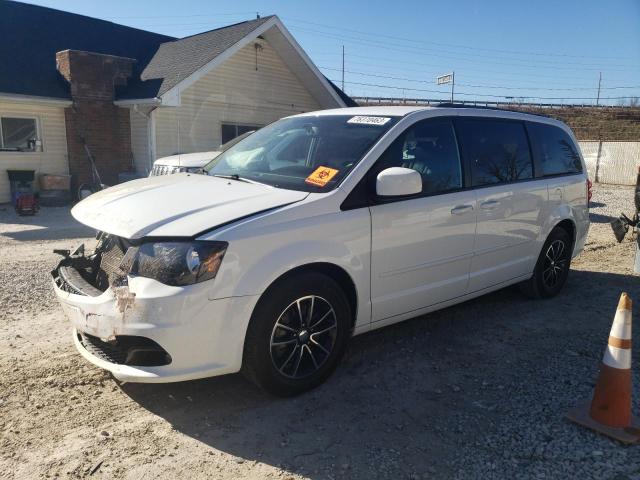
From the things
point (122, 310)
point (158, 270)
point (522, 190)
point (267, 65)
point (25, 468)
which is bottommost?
point (25, 468)

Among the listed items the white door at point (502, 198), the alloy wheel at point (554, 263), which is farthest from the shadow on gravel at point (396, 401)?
the alloy wheel at point (554, 263)

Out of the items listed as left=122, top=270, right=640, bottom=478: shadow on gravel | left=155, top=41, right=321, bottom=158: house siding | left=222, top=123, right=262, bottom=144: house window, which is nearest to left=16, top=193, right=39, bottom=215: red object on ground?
left=155, top=41, right=321, bottom=158: house siding

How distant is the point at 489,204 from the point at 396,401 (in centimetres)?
196

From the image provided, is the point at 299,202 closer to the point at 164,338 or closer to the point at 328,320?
the point at 328,320

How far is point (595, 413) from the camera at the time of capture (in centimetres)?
312

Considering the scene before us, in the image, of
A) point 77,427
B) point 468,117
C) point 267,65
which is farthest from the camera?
point 267,65

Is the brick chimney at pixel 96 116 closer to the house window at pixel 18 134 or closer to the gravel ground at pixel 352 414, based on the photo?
the house window at pixel 18 134

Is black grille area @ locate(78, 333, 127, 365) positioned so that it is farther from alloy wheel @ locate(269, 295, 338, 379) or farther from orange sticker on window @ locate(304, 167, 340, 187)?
orange sticker on window @ locate(304, 167, 340, 187)

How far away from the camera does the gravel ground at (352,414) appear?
2.73 meters

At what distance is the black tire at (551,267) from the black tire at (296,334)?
2.74 metres

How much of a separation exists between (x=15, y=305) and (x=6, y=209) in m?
8.77

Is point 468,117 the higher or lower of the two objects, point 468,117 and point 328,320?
the higher

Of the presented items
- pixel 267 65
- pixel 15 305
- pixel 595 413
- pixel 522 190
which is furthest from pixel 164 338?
pixel 267 65

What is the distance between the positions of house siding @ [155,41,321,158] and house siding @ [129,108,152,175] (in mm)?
456
